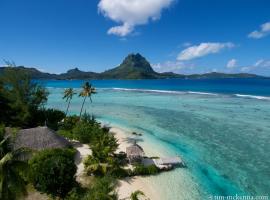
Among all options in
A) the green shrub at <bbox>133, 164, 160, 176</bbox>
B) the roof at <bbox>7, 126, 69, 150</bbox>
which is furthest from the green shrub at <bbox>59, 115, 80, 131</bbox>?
the green shrub at <bbox>133, 164, 160, 176</bbox>

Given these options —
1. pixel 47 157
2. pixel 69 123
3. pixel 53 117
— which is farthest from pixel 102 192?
pixel 53 117

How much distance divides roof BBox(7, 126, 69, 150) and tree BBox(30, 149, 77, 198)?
5.99 meters

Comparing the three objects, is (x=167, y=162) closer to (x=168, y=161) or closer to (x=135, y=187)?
(x=168, y=161)

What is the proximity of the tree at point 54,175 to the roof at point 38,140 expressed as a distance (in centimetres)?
599

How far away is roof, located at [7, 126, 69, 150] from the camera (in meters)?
28.1

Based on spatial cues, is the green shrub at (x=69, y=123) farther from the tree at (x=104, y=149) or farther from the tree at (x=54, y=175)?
the tree at (x=54, y=175)

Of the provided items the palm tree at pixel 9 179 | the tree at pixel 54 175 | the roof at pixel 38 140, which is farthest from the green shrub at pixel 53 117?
the palm tree at pixel 9 179

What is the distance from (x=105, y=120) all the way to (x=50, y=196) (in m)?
31.0

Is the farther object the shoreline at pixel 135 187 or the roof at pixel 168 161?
the roof at pixel 168 161

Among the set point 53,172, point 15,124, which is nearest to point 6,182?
point 53,172

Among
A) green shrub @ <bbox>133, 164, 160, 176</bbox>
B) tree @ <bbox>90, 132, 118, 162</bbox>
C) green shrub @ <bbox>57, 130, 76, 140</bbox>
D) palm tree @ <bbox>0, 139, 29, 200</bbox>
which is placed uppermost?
palm tree @ <bbox>0, 139, 29, 200</bbox>

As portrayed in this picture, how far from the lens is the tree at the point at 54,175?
69.9ft

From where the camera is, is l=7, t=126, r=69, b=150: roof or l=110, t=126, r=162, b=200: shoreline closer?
l=110, t=126, r=162, b=200: shoreline

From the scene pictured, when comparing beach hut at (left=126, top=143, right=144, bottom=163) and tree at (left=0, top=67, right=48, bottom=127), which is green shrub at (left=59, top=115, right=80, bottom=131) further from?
beach hut at (left=126, top=143, right=144, bottom=163)
